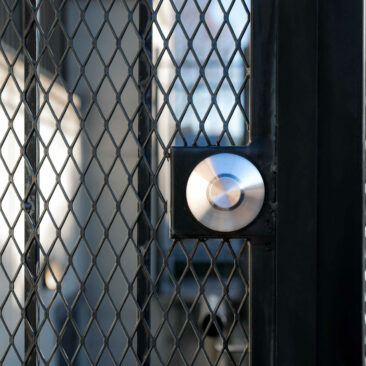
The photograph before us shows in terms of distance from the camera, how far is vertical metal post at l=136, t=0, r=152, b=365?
2.02 ft

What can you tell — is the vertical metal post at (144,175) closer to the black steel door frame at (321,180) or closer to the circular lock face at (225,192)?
the circular lock face at (225,192)

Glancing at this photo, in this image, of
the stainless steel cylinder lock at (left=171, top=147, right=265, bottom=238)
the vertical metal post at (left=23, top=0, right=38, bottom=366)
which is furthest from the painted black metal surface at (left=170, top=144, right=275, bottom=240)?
the vertical metal post at (left=23, top=0, right=38, bottom=366)

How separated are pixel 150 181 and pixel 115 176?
0.05 m

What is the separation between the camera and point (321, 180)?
1.86 ft

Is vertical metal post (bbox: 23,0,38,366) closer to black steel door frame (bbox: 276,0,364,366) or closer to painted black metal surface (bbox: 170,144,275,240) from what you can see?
painted black metal surface (bbox: 170,144,275,240)

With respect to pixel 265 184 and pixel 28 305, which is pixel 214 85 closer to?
pixel 265 184

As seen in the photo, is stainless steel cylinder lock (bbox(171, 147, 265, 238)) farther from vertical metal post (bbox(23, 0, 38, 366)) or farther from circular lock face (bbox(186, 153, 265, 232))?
vertical metal post (bbox(23, 0, 38, 366))

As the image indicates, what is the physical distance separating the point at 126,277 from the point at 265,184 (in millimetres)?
242

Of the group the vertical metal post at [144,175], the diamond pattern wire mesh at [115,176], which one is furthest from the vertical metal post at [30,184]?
the vertical metal post at [144,175]

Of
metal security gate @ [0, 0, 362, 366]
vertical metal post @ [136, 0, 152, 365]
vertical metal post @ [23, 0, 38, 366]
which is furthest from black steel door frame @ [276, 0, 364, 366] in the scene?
vertical metal post @ [23, 0, 38, 366]

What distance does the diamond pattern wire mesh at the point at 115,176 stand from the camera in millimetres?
605

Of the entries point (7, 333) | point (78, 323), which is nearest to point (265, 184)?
point (78, 323)

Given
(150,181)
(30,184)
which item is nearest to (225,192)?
(150,181)

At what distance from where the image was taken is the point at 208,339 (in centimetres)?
60
